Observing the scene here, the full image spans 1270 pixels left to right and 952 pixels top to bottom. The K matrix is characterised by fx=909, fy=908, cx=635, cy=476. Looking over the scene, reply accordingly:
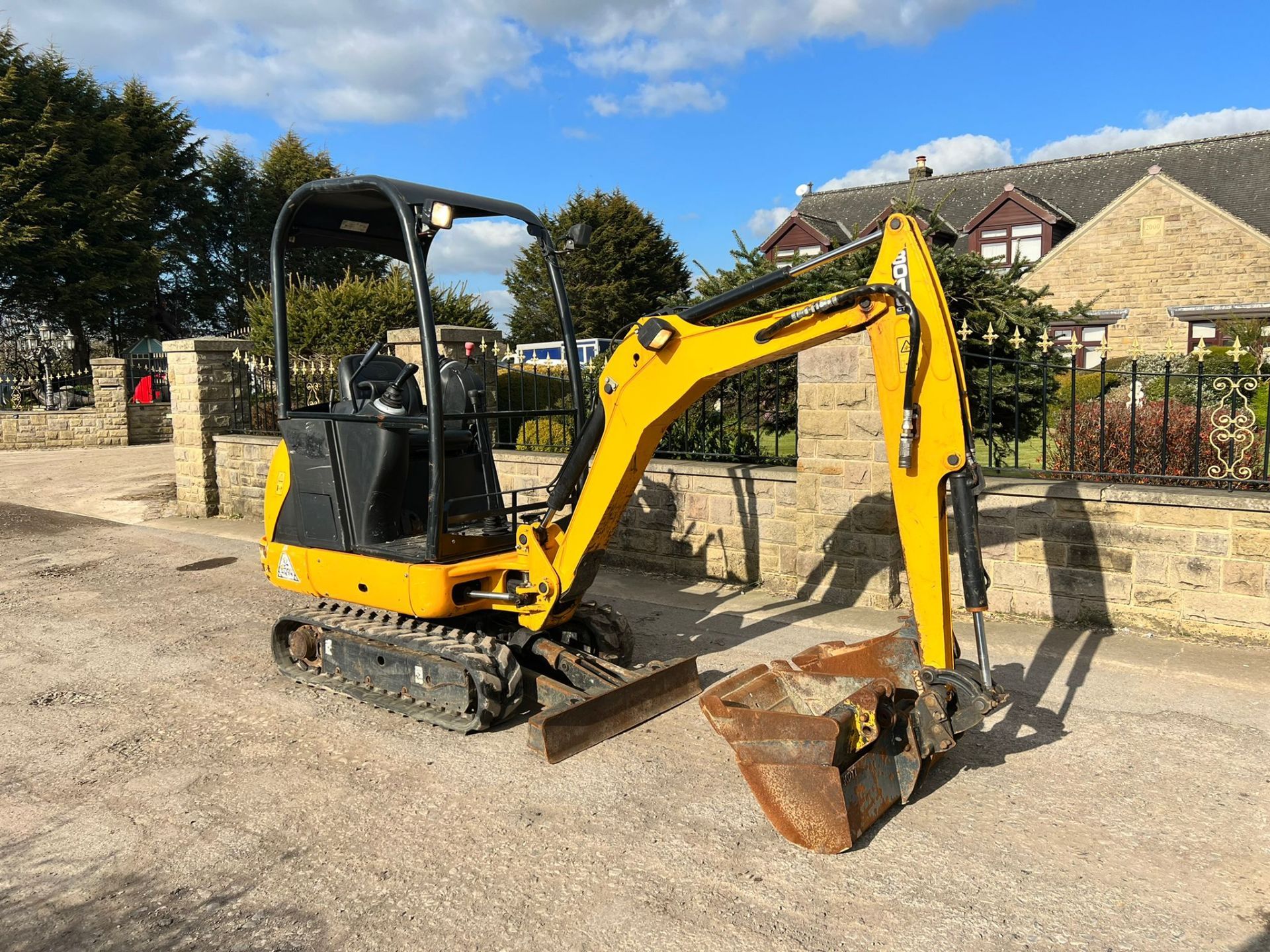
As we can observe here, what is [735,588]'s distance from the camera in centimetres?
774

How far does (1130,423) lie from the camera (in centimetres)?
654

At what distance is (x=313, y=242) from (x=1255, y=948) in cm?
598

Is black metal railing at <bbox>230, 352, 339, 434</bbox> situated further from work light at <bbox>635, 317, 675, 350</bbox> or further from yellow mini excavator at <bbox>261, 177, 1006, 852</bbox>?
work light at <bbox>635, 317, 675, 350</bbox>

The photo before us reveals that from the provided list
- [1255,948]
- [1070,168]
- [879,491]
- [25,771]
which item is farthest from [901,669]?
[1070,168]

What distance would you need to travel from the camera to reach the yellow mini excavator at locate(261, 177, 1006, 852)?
369 centimetres

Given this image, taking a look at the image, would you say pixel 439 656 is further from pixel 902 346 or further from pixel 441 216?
pixel 902 346

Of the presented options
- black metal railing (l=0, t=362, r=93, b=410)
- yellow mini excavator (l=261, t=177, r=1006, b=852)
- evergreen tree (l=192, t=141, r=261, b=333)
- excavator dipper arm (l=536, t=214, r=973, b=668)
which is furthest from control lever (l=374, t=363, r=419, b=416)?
evergreen tree (l=192, t=141, r=261, b=333)

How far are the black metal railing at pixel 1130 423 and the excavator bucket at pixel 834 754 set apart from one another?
2.48 m

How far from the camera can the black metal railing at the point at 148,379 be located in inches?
838

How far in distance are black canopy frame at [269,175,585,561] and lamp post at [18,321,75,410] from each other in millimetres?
24415

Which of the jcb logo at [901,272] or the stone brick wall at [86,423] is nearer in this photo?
the jcb logo at [901,272]

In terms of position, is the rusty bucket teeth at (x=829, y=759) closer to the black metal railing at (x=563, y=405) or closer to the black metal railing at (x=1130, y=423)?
the black metal railing at (x=563, y=405)

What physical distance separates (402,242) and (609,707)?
3402 mm

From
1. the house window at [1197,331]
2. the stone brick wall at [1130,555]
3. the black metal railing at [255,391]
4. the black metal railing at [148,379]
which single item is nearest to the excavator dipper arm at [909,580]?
the stone brick wall at [1130,555]
